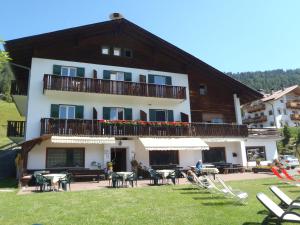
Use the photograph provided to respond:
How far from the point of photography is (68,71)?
22.8 m

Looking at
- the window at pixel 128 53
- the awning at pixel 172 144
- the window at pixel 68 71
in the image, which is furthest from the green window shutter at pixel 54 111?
the window at pixel 128 53

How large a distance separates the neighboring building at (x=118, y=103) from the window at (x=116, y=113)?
82 mm

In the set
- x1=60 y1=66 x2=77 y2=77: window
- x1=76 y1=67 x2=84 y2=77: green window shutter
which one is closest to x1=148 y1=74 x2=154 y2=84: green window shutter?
x1=76 y1=67 x2=84 y2=77: green window shutter

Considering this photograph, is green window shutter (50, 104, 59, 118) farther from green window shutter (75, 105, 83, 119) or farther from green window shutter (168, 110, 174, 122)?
green window shutter (168, 110, 174, 122)

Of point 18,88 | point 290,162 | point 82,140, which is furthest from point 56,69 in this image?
point 290,162

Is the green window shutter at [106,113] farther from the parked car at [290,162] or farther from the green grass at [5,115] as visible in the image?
the green grass at [5,115]

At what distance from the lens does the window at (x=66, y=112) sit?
21.9 meters

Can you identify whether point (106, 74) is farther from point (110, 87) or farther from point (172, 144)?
point (172, 144)

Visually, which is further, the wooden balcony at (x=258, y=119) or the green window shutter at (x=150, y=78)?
the wooden balcony at (x=258, y=119)

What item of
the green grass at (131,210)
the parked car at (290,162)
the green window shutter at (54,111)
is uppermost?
the green window shutter at (54,111)

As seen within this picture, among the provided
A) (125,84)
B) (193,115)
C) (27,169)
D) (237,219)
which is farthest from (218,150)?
(237,219)

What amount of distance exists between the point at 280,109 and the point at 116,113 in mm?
54332

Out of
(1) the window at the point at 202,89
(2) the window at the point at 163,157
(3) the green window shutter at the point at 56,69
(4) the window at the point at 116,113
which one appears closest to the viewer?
(3) the green window shutter at the point at 56,69

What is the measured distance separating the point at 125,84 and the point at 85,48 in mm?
4319
